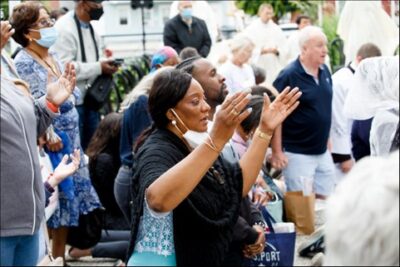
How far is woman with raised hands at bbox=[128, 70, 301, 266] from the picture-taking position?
4.79 metres

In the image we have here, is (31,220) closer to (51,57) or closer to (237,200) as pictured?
(237,200)

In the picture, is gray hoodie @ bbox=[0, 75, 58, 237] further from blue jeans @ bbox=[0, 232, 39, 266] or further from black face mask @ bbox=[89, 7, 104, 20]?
black face mask @ bbox=[89, 7, 104, 20]

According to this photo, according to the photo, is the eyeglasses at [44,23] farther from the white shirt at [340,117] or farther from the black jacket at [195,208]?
the white shirt at [340,117]

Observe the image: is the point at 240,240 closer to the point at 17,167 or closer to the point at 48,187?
the point at 17,167

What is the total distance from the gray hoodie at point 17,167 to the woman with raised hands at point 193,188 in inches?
19.7

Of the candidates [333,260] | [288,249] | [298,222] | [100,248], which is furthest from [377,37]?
[333,260]

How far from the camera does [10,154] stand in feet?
16.1

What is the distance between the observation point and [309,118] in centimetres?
964

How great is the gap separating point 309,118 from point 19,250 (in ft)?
16.1

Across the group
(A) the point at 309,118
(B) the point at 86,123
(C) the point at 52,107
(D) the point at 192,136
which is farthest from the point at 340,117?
(D) the point at 192,136

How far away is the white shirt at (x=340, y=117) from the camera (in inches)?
404

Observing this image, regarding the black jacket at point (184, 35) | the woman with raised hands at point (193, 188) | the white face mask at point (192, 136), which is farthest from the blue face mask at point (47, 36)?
the black jacket at point (184, 35)

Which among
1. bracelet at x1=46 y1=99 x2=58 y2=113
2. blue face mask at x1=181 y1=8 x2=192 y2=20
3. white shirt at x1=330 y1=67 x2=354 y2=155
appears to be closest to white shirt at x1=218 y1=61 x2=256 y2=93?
→ white shirt at x1=330 y1=67 x2=354 y2=155

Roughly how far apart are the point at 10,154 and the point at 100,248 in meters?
3.48
